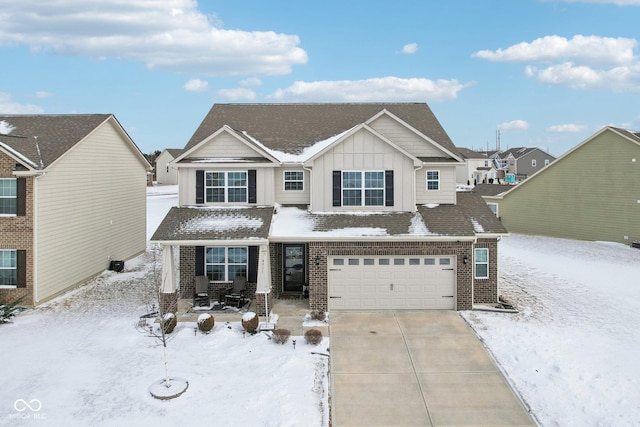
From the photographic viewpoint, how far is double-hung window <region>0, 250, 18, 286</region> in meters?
17.2

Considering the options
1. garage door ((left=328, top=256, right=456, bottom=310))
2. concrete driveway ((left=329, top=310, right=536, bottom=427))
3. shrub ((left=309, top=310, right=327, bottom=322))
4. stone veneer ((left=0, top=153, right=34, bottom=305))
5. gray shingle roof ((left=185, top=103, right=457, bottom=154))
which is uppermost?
gray shingle roof ((left=185, top=103, right=457, bottom=154))

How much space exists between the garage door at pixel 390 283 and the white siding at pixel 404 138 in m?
5.04

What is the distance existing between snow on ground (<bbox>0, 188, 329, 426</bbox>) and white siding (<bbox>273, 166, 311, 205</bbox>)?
5.87m

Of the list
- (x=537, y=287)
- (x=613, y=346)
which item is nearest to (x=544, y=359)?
(x=613, y=346)

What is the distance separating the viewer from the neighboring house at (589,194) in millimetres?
28656

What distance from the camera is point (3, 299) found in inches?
669

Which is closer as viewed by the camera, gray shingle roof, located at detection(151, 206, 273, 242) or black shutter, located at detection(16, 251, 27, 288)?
gray shingle roof, located at detection(151, 206, 273, 242)

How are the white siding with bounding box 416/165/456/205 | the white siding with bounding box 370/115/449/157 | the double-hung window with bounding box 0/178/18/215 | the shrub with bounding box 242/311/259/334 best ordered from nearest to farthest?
the shrub with bounding box 242/311/259/334, the double-hung window with bounding box 0/178/18/215, the white siding with bounding box 416/165/456/205, the white siding with bounding box 370/115/449/157

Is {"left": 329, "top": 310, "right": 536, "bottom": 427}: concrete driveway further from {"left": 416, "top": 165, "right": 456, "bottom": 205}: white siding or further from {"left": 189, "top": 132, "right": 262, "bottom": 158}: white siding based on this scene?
{"left": 189, "top": 132, "right": 262, "bottom": 158}: white siding

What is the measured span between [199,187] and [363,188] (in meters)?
6.41

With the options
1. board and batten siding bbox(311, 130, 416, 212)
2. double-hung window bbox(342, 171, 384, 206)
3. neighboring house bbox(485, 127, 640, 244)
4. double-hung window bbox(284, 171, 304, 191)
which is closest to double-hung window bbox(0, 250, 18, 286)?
A: double-hung window bbox(284, 171, 304, 191)

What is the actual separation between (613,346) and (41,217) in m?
19.4

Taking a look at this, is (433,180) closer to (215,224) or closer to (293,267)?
(293,267)

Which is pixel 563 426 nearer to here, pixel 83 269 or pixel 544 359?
pixel 544 359
